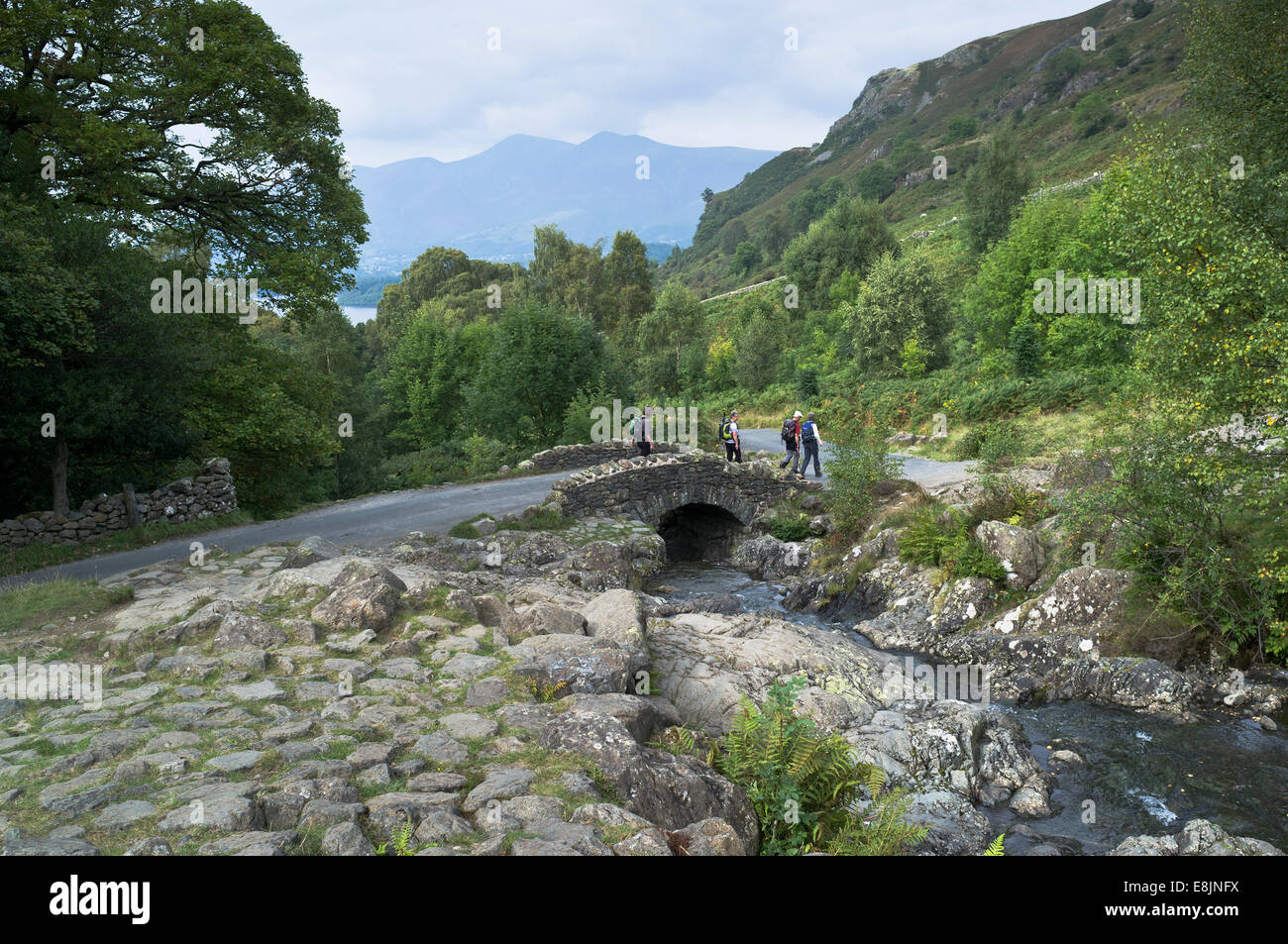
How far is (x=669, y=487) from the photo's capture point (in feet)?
74.7

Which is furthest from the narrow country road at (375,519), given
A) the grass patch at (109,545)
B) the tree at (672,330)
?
the tree at (672,330)

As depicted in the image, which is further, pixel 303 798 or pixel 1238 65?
pixel 1238 65

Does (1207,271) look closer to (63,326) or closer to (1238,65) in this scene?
(1238,65)

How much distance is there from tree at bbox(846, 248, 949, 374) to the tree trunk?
113 ft

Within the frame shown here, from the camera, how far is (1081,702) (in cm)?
1155

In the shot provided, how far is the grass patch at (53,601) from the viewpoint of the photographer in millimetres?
9391

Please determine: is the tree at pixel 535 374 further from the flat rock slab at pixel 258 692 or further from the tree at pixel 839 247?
the tree at pixel 839 247

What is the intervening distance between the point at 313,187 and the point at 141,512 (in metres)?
A: 9.78

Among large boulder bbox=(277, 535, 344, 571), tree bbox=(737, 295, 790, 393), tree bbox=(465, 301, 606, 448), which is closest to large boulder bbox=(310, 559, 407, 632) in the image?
large boulder bbox=(277, 535, 344, 571)

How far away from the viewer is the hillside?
3420 inches

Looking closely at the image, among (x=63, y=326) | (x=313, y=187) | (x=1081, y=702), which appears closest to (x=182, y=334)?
(x=63, y=326)

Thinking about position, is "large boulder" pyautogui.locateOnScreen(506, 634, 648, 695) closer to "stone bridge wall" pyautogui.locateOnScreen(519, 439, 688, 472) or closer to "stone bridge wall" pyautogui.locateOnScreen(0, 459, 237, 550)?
"stone bridge wall" pyautogui.locateOnScreen(0, 459, 237, 550)

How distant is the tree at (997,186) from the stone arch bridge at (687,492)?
116 feet
